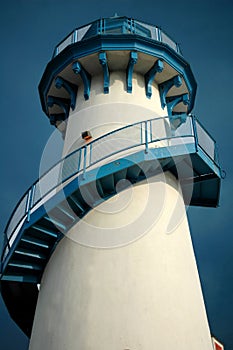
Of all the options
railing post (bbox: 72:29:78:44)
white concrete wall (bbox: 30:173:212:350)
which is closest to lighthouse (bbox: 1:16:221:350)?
white concrete wall (bbox: 30:173:212:350)

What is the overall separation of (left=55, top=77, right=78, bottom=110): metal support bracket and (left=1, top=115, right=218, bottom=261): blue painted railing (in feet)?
11.4

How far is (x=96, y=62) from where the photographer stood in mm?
14156

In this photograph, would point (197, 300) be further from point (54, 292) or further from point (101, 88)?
point (101, 88)

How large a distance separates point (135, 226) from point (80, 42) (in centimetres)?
733

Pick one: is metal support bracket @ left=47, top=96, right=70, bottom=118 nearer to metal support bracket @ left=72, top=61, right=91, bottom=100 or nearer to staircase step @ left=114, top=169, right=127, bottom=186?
metal support bracket @ left=72, top=61, right=91, bottom=100

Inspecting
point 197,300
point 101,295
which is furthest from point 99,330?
point 197,300

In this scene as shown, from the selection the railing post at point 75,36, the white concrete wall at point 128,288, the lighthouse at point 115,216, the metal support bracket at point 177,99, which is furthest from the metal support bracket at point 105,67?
the white concrete wall at point 128,288

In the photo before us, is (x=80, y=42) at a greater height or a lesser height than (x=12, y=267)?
greater

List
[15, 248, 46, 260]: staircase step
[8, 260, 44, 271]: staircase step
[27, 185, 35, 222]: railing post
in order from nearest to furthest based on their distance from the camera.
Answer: [27, 185, 35, 222]: railing post → [15, 248, 46, 260]: staircase step → [8, 260, 44, 271]: staircase step

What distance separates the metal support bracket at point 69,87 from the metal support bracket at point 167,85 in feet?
10.7

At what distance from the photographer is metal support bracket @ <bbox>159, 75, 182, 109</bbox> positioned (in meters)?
14.6

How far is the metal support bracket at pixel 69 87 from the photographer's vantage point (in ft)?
48.2

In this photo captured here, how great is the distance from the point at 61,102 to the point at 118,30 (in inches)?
143

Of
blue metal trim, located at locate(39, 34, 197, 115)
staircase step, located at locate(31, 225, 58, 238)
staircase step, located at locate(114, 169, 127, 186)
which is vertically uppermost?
blue metal trim, located at locate(39, 34, 197, 115)
